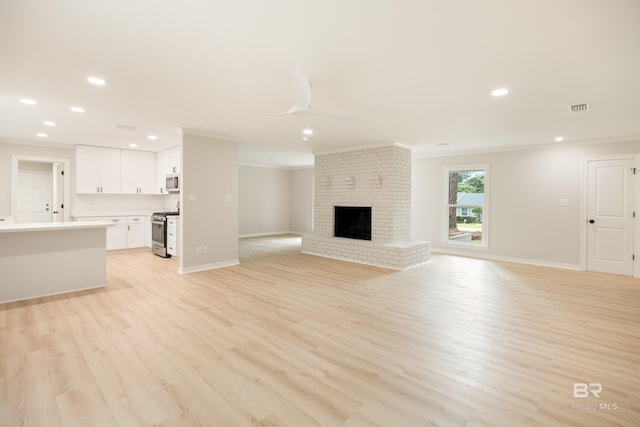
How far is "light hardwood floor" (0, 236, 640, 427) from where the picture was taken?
1.86 meters

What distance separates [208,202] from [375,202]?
342 cm

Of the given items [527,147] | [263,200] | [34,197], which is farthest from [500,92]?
[34,197]

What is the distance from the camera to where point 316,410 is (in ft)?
6.14

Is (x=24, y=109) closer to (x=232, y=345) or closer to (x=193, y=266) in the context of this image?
(x=193, y=266)

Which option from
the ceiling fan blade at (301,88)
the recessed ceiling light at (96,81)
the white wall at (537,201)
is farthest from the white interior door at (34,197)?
the white wall at (537,201)

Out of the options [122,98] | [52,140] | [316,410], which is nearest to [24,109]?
[122,98]

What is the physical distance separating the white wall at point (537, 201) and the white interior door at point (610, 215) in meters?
0.18

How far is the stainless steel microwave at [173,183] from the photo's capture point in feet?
22.2

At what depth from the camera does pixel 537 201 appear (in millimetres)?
6293

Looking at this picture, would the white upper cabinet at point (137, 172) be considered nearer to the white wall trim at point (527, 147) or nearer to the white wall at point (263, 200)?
the white wall at point (263, 200)

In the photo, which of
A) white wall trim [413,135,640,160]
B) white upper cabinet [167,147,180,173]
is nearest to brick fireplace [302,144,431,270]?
white wall trim [413,135,640,160]

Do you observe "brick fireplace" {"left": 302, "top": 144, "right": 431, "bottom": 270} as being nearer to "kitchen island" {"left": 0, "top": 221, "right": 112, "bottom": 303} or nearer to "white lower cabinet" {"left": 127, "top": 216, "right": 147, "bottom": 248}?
"white lower cabinet" {"left": 127, "top": 216, "right": 147, "bottom": 248}

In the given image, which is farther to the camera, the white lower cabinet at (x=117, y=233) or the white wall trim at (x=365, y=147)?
the white lower cabinet at (x=117, y=233)

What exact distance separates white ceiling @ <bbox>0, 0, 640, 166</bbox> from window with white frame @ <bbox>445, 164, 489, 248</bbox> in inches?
95.0
